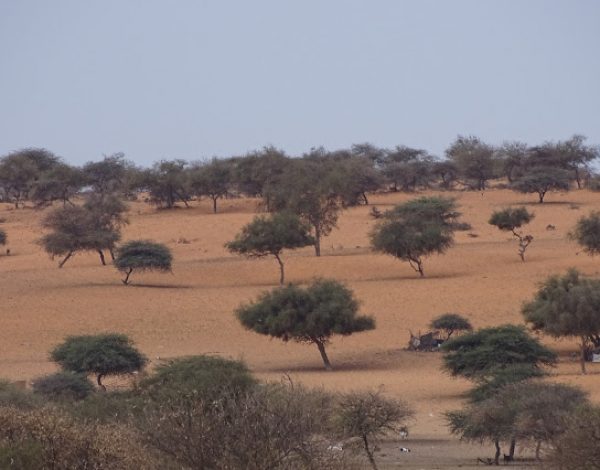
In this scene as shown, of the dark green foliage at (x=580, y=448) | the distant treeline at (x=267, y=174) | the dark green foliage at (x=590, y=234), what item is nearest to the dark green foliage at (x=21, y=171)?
the distant treeline at (x=267, y=174)

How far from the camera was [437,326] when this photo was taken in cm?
4194

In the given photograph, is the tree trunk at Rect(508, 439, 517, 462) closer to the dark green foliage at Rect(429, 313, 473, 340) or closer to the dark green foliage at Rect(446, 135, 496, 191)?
the dark green foliage at Rect(429, 313, 473, 340)

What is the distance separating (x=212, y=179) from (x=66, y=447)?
Result: 7174 centimetres

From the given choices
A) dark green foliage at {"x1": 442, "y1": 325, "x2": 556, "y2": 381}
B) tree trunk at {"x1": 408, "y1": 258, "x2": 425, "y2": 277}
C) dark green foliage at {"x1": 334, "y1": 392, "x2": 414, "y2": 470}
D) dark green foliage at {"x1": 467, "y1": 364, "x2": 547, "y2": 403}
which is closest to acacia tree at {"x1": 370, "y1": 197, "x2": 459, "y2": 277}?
tree trunk at {"x1": 408, "y1": 258, "x2": 425, "y2": 277}

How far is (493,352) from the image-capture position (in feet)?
109

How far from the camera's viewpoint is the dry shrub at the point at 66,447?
13914mm

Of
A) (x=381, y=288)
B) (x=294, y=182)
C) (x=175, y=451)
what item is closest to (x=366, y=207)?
(x=294, y=182)

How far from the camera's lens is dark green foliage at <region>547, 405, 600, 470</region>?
16.8 meters

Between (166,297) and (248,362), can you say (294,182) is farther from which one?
(248,362)

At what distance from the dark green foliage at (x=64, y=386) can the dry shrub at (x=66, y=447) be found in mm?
14088

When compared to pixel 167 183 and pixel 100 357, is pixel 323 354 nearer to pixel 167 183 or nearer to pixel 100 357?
pixel 100 357

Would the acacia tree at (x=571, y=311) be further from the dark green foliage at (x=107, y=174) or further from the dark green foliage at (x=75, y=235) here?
the dark green foliage at (x=107, y=174)

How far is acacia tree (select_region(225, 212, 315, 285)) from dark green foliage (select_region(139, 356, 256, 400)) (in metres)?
25.2

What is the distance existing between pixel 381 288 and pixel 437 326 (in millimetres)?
9711
